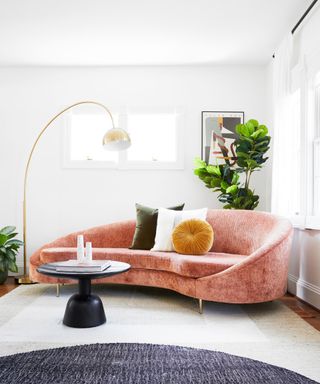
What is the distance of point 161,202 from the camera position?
18.4 ft

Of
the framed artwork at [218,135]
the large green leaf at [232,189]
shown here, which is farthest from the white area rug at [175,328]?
the framed artwork at [218,135]

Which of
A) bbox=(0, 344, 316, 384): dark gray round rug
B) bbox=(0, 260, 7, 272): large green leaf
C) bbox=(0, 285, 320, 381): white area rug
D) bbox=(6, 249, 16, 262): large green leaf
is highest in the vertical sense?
bbox=(6, 249, 16, 262): large green leaf

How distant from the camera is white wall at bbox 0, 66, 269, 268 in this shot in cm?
564

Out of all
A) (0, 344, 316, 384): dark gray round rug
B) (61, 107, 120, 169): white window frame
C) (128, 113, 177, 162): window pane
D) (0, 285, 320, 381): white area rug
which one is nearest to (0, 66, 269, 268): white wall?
(61, 107, 120, 169): white window frame

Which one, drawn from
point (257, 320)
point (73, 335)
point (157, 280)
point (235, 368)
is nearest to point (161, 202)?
point (157, 280)

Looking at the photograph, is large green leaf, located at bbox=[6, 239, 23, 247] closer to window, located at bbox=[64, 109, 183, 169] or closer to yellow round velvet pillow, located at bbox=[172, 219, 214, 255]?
window, located at bbox=[64, 109, 183, 169]

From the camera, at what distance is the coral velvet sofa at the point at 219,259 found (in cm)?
351

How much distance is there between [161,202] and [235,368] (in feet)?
11.1

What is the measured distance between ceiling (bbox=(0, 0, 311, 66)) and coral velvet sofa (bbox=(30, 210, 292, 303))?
1869 millimetres

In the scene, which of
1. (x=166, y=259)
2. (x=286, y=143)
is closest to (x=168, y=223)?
(x=166, y=259)

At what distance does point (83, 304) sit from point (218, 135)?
3098 millimetres

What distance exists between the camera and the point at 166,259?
3.99m

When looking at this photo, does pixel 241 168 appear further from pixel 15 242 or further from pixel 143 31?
pixel 15 242

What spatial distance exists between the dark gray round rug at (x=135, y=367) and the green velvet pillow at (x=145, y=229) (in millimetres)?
1974
